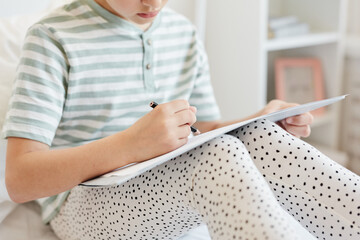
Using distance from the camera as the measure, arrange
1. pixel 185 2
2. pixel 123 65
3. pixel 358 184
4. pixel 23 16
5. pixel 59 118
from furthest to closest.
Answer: pixel 185 2 < pixel 23 16 < pixel 123 65 < pixel 59 118 < pixel 358 184

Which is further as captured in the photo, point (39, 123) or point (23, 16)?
point (23, 16)

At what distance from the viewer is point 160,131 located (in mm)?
767

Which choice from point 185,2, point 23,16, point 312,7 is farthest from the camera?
point 312,7

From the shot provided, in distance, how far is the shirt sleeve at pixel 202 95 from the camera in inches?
45.8

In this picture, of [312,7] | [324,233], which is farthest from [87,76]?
[312,7]

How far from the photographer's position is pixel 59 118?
2.92ft

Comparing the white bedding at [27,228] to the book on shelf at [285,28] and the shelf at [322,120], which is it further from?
the shelf at [322,120]

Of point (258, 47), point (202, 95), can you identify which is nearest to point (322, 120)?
point (258, 47)

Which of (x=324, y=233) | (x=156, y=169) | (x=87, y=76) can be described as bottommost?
(x=324, y=233)

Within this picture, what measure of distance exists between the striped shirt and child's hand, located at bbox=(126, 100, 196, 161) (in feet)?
0.58

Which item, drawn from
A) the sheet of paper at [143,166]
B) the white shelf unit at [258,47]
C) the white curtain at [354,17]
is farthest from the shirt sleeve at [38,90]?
the white curtain at [354,17]

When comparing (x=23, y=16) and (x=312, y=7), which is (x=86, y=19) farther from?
(x=312, y=7)

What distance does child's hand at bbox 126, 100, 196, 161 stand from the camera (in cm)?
77

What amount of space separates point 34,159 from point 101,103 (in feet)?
0.69
